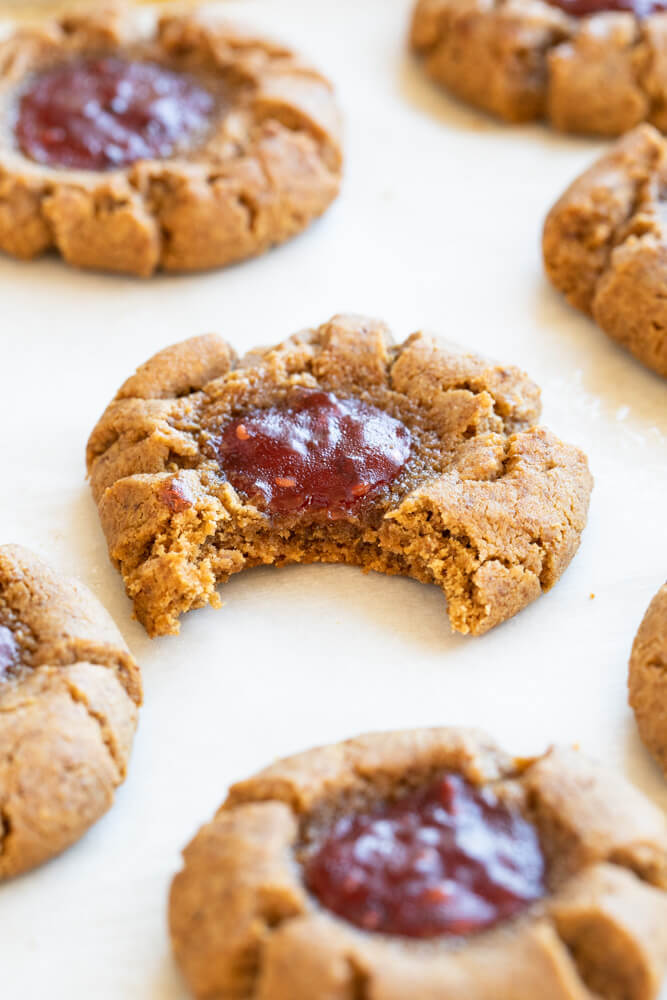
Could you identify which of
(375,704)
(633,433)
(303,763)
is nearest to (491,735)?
(375,704)

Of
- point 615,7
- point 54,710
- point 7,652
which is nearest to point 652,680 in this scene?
point 54,710

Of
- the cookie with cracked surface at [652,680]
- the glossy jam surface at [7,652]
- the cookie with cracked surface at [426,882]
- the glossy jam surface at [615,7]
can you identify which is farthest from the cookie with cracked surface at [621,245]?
the glossy jam surface at [7,652]

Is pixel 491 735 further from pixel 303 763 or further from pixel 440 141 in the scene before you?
pixel 440 141

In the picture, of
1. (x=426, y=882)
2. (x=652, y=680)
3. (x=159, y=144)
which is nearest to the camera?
(x=426, y=882)

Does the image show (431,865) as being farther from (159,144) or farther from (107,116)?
(107,116)

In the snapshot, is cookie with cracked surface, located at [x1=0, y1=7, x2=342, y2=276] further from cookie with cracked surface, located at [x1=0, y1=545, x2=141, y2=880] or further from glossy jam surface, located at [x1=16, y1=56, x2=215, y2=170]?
cookie with cracked surface, located at [x1=0, y1=545, x2=141, y2=880]
